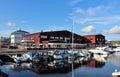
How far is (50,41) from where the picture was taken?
9275 centimetres

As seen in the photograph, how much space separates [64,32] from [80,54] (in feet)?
95.8

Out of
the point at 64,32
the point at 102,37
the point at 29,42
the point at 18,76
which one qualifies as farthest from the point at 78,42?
the point at 18,76

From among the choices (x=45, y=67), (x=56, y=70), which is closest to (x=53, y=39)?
(x=45, y=67)

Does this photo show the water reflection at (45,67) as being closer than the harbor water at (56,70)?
No

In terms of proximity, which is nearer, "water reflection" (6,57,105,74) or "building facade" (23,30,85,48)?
"water reflection" (6,57,105,74)

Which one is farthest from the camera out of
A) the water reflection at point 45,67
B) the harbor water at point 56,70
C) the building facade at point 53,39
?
the building facade at point 53,39

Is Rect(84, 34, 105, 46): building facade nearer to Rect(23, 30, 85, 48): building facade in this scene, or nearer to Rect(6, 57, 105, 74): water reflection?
Rect(23, 30, 85, 48): building facade

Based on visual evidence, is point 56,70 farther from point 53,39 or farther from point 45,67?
point 53,39

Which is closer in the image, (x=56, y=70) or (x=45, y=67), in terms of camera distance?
(x=56, y=70)

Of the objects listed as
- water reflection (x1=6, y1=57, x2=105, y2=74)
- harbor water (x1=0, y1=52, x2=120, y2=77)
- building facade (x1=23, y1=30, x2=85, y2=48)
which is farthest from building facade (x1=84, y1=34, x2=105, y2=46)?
harbor water (x1=0, y1=52, x2=120, y2=77)

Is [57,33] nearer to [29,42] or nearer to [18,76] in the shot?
[29,42]

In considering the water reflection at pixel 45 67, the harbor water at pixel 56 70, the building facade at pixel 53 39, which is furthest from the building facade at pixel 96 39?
the harbor water at pixel 56 70

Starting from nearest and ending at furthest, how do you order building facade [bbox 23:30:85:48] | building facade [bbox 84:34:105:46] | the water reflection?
the water reflection → building facade [bbox 23:30:85:48] → building facade [bbox 84:34:105:46]

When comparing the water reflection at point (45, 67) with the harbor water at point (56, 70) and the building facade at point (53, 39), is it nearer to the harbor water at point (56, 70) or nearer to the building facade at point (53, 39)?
the harbor water at point (56, 70)
